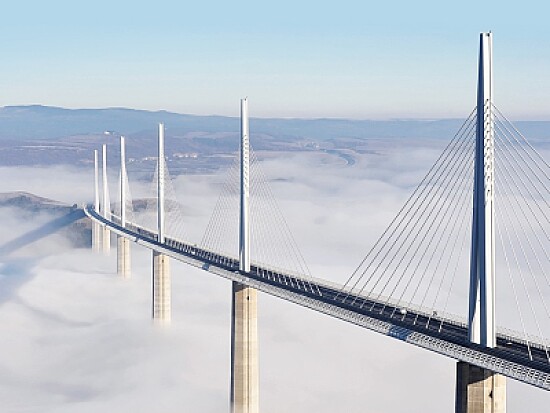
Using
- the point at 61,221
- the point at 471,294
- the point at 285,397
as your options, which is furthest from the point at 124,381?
the point at 61,221

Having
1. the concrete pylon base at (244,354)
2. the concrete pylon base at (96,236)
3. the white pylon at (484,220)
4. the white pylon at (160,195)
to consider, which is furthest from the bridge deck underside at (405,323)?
the concrete pylon base at (96,236)

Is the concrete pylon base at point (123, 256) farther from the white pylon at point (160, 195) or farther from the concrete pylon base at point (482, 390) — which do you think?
the concrete pylon base at point (482, 390)

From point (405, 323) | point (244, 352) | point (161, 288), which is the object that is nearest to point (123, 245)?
point (161, 288)

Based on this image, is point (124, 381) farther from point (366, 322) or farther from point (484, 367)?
point (484, 367)

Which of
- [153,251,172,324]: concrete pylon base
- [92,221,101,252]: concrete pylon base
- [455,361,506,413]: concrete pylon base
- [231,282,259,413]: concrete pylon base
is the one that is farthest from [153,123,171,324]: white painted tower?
[92,221,101,252]: concrete pylon base

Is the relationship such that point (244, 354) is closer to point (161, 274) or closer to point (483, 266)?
point (483, 266)

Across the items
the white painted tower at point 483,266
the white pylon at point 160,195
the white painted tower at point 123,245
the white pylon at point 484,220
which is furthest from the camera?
the white painted tower at point 123,245
